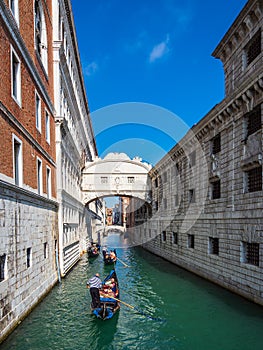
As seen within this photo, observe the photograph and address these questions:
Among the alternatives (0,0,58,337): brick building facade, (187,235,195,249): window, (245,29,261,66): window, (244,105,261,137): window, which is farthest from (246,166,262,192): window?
(0,0,58,337): brick building facade

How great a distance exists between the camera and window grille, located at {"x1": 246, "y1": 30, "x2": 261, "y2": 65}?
1106cm

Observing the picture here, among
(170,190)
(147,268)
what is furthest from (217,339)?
(170,190)

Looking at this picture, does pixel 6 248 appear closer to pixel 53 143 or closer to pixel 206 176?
pixel 53 143

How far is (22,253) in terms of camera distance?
9367mm

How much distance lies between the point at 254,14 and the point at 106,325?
36.5 ft

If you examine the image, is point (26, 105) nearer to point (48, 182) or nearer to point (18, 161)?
point (18, 161)

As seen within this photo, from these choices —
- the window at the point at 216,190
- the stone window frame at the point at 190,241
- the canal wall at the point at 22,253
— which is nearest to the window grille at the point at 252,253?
the window at the point at 216,190

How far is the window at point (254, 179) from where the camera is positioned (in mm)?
10766

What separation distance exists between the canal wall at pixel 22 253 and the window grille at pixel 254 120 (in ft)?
25.5

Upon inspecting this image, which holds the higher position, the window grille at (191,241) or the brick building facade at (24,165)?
the brick building facade at (24,165)

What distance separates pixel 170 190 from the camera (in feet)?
74.6

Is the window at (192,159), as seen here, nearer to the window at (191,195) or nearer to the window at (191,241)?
the window at (191,195)

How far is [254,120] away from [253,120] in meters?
0.08

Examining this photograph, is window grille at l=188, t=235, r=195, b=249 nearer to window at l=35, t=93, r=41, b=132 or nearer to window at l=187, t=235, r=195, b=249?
window at l=187, t=235, r=195, b=249
